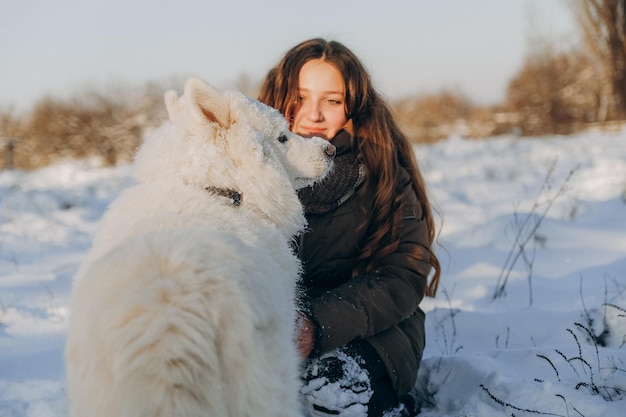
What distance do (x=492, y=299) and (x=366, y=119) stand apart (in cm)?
179

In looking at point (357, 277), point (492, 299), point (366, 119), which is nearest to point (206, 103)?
point (357, 277)

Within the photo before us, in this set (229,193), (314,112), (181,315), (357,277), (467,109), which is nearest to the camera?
(181,315)

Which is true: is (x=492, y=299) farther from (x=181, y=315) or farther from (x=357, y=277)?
(x=181, y=315)

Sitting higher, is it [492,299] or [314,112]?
[314,112]

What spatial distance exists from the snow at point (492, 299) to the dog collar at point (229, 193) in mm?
1292

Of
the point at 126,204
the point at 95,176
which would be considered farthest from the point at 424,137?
the point at 126,204

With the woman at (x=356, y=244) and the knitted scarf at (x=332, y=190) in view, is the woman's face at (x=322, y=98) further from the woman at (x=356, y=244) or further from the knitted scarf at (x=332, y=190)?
the knitted scarf at (x=332, y=190)

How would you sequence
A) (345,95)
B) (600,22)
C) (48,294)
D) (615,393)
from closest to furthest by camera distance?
1. (615,393)
2. (345,95)
3. (48,294)
4. (600,22)

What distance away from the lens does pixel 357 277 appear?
273 centimetres

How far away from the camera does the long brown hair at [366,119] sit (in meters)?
3.04

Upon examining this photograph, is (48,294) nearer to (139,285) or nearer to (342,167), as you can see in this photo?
(342,167)

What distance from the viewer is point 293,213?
251 cm

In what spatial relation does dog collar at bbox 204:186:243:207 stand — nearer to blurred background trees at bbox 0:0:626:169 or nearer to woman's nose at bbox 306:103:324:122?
woman's nose at bbox 306:103:324:122

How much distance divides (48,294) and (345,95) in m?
2.48
